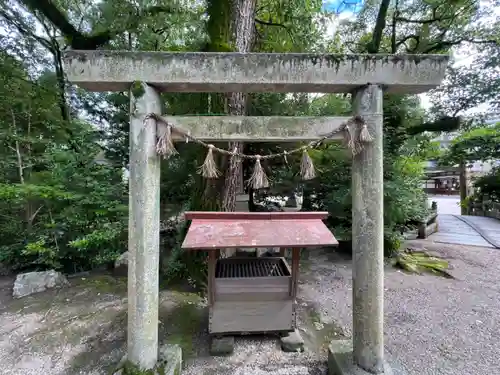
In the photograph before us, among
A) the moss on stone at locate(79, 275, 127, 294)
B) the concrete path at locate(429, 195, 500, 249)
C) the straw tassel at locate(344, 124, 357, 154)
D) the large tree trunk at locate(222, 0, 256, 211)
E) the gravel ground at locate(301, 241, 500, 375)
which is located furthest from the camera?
the concrete path at locate(429, 195, 500, 249)

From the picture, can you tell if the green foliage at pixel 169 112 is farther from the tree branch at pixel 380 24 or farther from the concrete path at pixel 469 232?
the concrete path at pixel 469 232

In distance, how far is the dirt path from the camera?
2.61 m

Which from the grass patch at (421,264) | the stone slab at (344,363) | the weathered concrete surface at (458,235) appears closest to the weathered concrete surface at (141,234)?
the stone slab at (344,363)

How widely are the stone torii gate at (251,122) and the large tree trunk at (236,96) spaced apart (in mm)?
1949

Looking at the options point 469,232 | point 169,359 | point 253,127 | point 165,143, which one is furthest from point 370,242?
point 469,232

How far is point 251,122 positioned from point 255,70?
422 mm

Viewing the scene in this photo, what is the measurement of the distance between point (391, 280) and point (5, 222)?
26.0 feet

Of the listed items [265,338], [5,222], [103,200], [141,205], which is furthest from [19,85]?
[265,338]

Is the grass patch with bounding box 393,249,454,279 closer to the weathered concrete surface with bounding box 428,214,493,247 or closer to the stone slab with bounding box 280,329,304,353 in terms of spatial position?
the weathered concrete surface with bounding box 428,214,493,247

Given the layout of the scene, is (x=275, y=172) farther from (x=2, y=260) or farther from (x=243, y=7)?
(x=2, y=260)

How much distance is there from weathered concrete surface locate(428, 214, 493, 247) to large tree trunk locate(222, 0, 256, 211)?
688cm

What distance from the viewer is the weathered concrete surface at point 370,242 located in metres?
2.11

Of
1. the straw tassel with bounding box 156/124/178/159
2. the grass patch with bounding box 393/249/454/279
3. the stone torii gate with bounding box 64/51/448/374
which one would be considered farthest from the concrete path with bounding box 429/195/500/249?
the straw tassel with bounding box 156/124/178/159

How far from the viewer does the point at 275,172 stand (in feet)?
21.7
